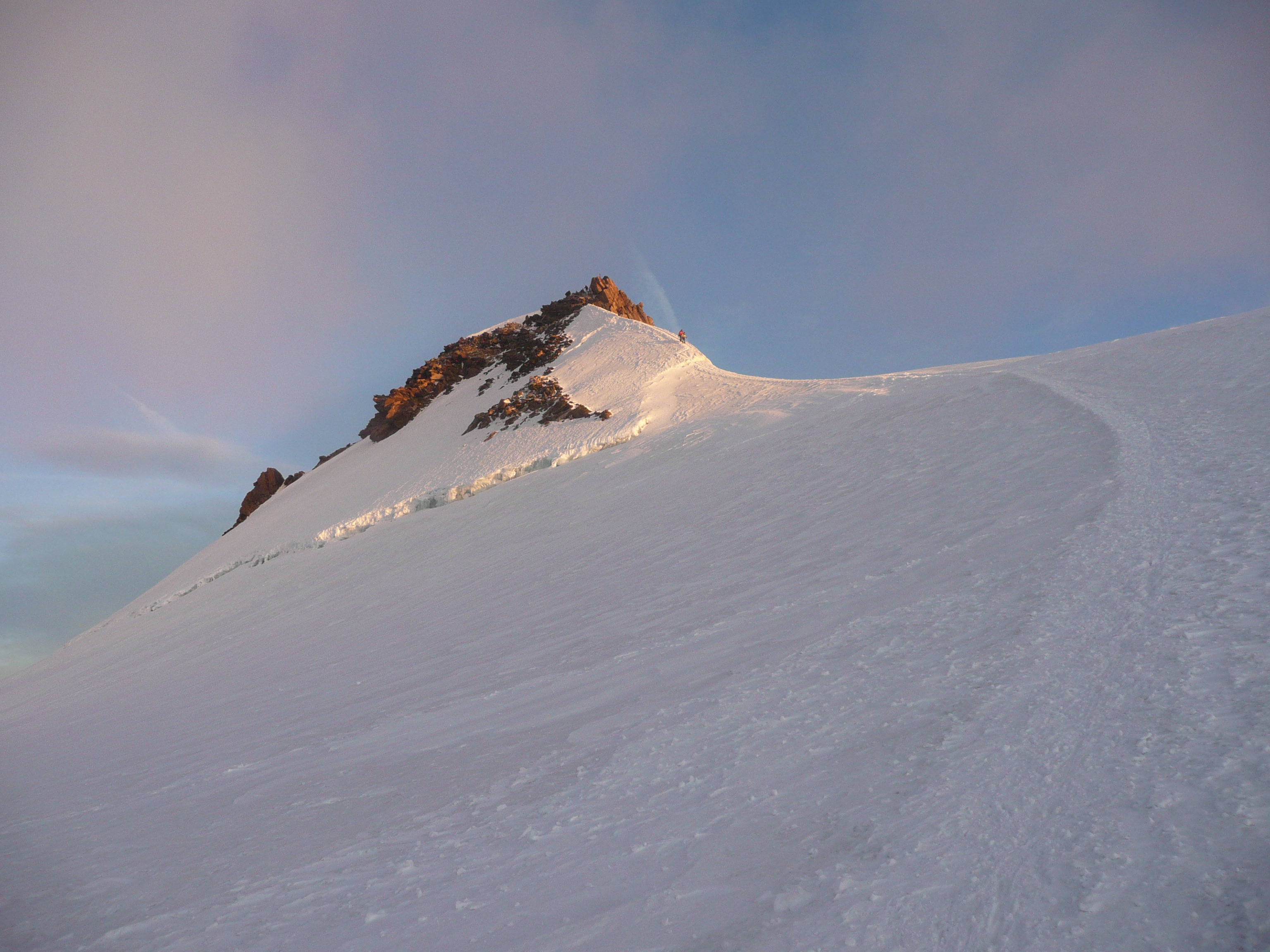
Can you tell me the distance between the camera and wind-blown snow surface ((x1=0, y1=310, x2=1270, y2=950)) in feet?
7.91

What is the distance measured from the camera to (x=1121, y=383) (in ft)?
34.0

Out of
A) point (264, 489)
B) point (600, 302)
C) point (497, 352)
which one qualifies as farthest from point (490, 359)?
point (264, 489)

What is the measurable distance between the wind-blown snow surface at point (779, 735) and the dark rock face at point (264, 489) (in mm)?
28784

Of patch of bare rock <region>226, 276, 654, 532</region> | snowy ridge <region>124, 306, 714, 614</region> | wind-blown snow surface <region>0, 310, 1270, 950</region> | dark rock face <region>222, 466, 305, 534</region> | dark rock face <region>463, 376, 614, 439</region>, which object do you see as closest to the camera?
wind-blown snow surface <region>0, 310, 1270, 950</region>

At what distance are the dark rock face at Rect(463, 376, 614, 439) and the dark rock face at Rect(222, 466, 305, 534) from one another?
18.4 m

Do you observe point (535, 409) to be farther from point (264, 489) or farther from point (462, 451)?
point (264, 489)

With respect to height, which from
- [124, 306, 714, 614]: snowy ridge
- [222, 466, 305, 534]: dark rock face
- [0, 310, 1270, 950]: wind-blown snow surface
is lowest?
[0, 310, 1270, 950]: wind-blown snow surface

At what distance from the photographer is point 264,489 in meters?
37.8

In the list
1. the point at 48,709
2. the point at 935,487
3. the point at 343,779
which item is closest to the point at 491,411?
the point at 48,709

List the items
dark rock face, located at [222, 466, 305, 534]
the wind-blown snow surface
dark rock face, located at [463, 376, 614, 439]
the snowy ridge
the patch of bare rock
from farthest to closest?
dark rock face, located at [222, 466, 305, 534] < the patch of bare rock < dark rock face, located at [463, 376, 614, 439] < the snowy ridge < the wind-blown snow surface

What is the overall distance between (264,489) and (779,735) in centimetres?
4139

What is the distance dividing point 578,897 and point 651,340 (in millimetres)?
25773

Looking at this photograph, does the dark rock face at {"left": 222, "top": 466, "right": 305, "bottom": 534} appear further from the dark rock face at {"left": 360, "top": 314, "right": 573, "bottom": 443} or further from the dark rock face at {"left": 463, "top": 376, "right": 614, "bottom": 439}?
the dark rock face at {"left": 463, "top": 376, "right": 614, "bottom": 439}

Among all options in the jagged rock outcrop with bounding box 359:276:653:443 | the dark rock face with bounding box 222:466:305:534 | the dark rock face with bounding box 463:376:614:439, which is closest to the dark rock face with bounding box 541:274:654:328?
the jagged rock outcrop with bounding box 359:276:653:443
